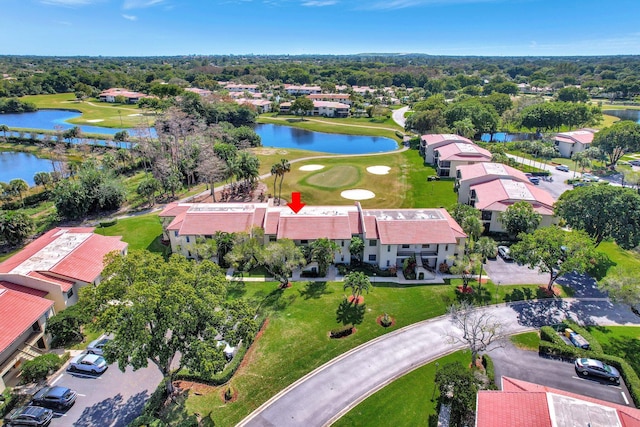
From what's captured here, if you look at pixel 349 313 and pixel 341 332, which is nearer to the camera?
pixel 341 332

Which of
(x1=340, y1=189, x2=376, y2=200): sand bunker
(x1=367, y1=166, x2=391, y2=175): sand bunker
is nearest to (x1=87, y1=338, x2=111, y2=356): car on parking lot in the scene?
(x1=340, y1=189, x2=376, y2=200): sand bunker

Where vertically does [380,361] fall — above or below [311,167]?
below

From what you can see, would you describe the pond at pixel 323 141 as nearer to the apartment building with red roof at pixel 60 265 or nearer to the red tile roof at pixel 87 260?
the red tile roof at pixel 87 260

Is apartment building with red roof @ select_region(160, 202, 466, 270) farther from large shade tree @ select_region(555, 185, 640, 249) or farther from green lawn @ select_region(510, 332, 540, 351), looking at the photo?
large shade tree @ select_region(555, 185, 640, 249)

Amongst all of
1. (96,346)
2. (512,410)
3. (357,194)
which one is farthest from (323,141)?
(512,410)

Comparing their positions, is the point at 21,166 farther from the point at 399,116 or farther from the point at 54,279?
the point at 399,116

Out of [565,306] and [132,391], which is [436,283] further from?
[132,391]
